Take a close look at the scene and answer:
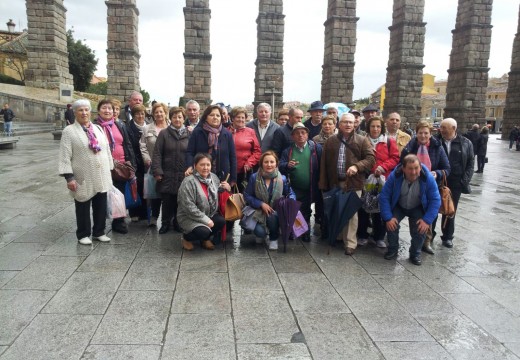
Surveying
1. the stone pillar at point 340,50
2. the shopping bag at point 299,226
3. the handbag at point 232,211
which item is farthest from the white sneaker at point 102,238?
the stone pillar at point 340,50

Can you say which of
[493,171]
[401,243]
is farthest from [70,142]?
[493,171]

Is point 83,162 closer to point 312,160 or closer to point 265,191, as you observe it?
point 265,191

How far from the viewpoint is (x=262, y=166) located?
5.13 meters

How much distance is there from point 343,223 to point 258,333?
241cm

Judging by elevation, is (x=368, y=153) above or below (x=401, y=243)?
above

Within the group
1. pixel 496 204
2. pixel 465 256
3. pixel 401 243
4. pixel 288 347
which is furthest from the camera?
pixel 496 204

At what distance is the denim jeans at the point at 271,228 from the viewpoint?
5121mm

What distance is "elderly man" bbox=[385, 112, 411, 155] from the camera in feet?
18.5

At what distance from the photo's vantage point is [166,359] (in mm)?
2746

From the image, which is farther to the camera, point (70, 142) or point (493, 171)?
point (493, 171)

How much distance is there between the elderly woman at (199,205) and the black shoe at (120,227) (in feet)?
3.88

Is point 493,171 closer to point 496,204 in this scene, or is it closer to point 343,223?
point 496,204

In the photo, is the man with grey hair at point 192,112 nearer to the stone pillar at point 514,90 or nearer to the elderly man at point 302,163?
the elderly man at point 302,163

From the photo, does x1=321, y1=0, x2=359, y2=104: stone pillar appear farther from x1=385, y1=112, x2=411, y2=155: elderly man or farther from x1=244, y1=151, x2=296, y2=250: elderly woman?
x1=244, y1=151, x2=296, y2=250: elderly woman
